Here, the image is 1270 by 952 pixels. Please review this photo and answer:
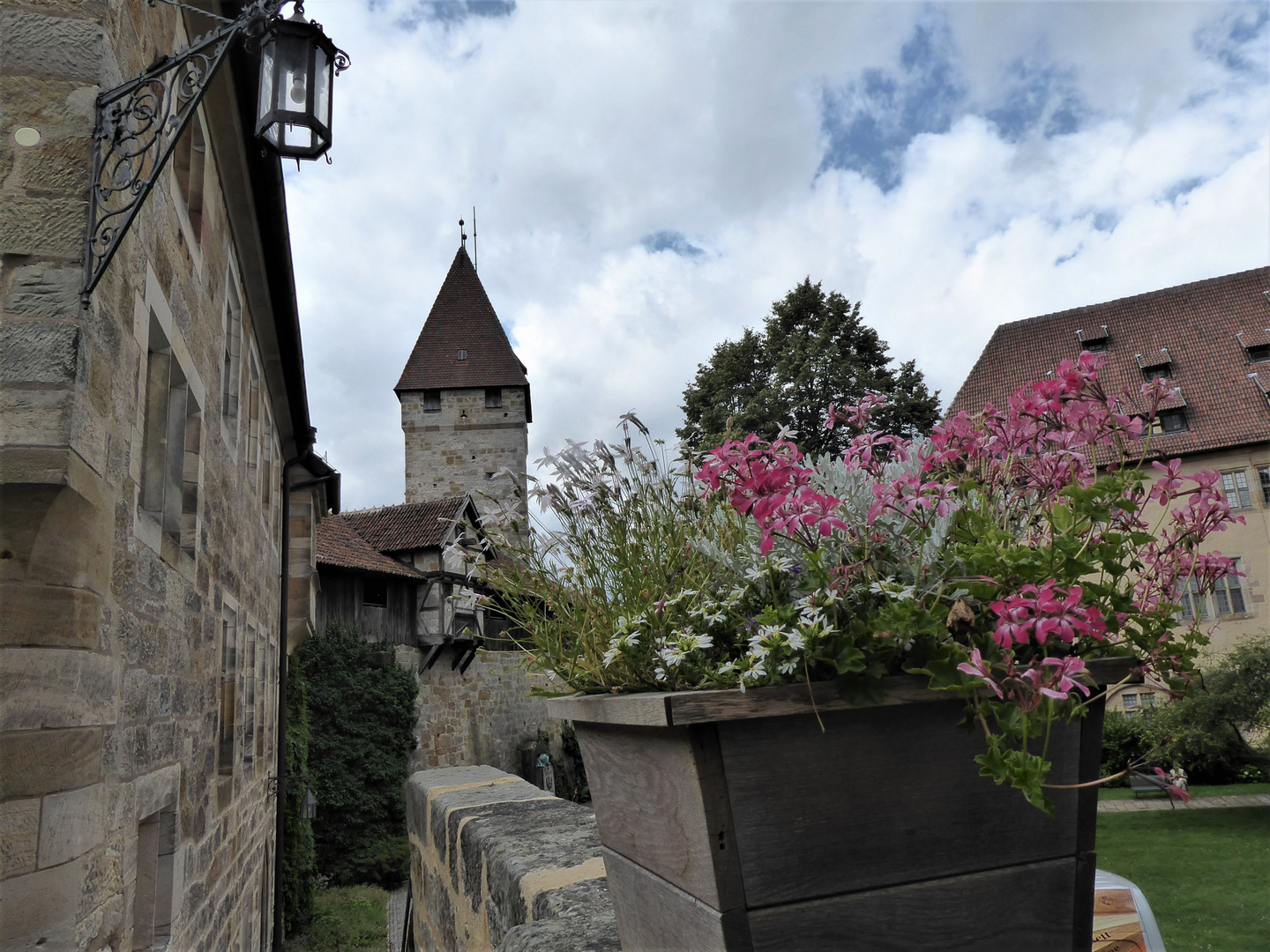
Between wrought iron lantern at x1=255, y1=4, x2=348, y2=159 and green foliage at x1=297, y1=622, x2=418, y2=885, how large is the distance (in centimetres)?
1548

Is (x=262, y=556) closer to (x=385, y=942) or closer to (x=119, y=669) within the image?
(x=119, y=669)

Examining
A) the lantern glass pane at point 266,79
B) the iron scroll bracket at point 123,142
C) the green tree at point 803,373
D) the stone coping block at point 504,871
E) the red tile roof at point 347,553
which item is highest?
the green tree at point 803,373

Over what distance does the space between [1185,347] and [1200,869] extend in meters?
16.7

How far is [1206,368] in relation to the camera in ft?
77.4

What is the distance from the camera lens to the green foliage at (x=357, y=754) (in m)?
16.2

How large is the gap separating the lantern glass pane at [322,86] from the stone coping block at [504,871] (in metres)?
2.26

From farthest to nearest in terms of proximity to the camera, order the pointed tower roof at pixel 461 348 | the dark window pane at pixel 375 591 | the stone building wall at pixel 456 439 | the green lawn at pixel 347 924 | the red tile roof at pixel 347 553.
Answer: the pointed tower roof at pixel 461 348 → the stone building wall at pixel 456 439 → the dark window pane at pixel 375 591 → the red tile roof at pixel 347 553 → the green lawn at pixel 347 924

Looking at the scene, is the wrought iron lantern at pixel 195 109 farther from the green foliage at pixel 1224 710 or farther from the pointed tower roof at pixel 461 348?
the pointed tower roof at pixel 461 348

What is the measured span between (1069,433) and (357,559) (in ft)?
57.9

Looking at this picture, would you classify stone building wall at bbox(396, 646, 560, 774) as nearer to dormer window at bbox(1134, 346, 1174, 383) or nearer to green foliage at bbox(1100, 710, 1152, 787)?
green foliage at bbox(1100, 710, 1152, 787)

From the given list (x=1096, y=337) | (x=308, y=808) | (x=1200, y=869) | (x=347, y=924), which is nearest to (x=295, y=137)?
(x=347, y=924)

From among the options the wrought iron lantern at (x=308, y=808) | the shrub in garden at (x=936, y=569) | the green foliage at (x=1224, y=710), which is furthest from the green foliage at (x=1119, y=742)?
the shrub in garden at (x=936, y=569)

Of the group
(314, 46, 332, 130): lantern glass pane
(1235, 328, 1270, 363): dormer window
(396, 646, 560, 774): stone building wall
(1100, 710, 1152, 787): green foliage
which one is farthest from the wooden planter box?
(1235, 328, 1270, 363): dormer window

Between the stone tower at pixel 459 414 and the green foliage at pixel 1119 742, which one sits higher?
the stone tower at pixel 459 414
